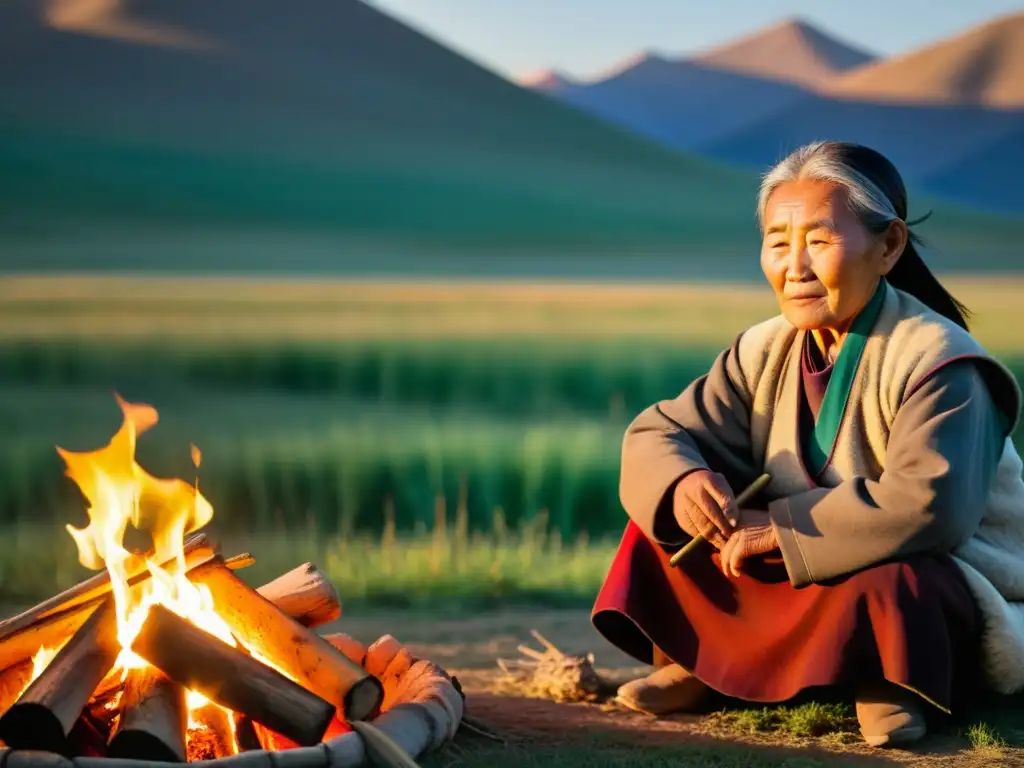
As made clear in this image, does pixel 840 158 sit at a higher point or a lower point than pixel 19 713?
higher

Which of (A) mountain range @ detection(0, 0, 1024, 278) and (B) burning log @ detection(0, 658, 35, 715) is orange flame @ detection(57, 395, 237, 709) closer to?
(B) burning log @ detection(0, 658, 35, 715)

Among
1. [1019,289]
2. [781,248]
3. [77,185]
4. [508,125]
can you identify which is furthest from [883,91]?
[781,248]

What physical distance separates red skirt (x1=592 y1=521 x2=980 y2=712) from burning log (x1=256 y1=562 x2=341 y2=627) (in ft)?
2.19

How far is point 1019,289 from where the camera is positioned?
41844mm

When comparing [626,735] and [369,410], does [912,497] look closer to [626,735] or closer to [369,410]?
[626,735]

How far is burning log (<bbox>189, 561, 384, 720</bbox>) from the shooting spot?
3256 millimetres

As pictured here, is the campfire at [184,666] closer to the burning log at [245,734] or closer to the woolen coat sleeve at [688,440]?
the burning log at [245,734]

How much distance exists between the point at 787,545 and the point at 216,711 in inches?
50.3

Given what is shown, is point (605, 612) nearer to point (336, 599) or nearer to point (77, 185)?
point (336, 599)

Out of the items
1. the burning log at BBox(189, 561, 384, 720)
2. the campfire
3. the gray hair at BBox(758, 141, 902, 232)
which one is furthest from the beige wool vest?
the burning log at BBox(189, 561, 384, 720)

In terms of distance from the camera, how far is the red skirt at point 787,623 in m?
3.46

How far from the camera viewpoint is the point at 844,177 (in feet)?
11.8

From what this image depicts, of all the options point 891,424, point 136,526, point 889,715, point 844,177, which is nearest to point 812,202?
point 844,177

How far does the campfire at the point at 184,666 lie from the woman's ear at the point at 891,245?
4.46 ft
